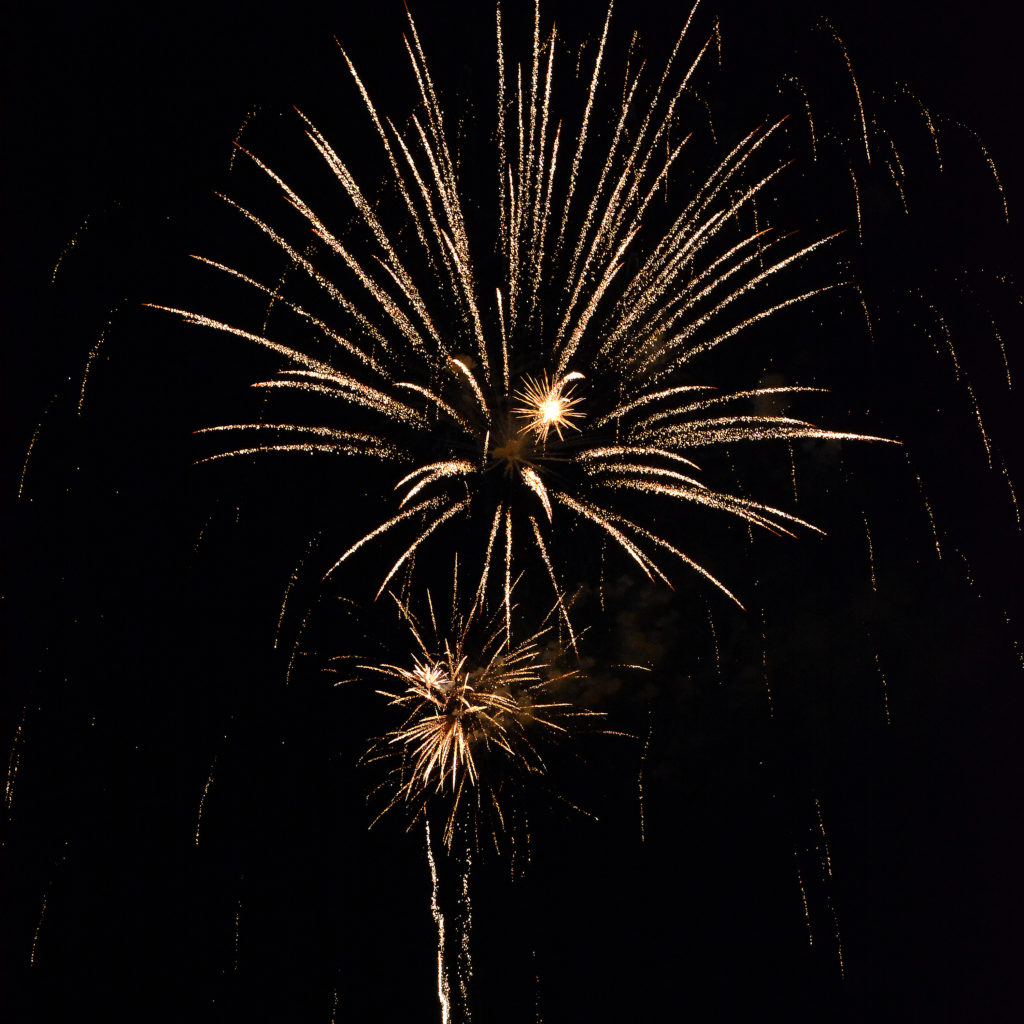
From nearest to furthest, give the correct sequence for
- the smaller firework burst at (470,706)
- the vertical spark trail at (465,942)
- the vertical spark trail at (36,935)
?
the smaller firework burst at (470,706), the vertical spark trail at (465,942), the vertical spark trail at (36,935)

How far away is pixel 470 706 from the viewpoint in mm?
6555

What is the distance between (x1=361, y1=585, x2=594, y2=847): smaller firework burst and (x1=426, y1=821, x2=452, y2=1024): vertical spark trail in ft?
4.86

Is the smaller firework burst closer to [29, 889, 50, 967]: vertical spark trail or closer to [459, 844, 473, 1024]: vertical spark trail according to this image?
[459, 844, 473, 1024]: vertical spark trail

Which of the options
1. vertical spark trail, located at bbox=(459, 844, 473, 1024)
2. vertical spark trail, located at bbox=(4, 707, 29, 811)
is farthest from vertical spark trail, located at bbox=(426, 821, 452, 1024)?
vertical spark trail, located at bbox=(4, 707, 29, 811)

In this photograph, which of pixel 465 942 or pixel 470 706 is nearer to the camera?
pixel 470 706

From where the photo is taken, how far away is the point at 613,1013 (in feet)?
40.0

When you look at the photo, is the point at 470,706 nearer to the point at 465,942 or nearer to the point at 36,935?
the point at 465,942

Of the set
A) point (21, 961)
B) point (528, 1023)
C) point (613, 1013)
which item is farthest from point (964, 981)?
point (21, 961)

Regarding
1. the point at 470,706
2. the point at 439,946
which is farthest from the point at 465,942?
the point at 470,706

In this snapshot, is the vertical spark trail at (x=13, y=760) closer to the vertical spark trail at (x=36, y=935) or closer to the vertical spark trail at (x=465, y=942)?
the vertical spark trail at (x=36, y=935)

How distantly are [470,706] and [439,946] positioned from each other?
20.0ft

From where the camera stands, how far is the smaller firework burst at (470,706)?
21.8 ft

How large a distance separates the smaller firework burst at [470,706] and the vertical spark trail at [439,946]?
4.86ft

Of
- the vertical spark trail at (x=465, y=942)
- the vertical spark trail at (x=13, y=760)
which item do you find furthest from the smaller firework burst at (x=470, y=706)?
the vertical spark trail at (x=13, y=760)
